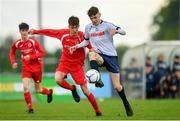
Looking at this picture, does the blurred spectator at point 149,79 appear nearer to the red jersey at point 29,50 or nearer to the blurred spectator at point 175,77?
the blurred spectator at point 175,77

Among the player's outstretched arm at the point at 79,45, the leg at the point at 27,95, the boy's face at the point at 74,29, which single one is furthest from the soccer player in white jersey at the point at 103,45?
the leg at the point at 27,95

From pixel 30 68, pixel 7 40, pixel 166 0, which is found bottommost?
pixel 166 0

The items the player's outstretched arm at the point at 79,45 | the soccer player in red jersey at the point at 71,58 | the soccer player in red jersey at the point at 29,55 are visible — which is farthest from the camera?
the soccer player in red jersey at the point at 29,55

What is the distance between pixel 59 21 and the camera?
111 ft

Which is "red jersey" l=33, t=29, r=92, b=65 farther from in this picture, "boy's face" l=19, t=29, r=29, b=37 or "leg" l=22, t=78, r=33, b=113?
"leg" l=22, t=78, r=33, b=113

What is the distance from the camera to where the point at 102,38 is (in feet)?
57.1

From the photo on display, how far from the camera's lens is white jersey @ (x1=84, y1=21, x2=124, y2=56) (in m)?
17.4

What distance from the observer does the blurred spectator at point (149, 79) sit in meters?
30.9

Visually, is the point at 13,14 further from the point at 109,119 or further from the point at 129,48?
the point at 109,119

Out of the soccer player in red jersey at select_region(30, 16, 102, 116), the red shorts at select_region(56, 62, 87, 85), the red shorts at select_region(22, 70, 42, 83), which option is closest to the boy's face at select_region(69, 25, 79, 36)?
the soccer player in red jersey at select_region(30, 16, 102, 116)

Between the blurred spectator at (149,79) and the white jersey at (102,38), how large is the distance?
531 inches

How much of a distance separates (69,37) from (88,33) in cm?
88

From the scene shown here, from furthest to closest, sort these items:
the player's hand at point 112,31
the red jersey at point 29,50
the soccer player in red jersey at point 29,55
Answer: the red jersey at point 29,50 < the soccer player in red jersey at point 29,55 < the player's hand at point 112,31

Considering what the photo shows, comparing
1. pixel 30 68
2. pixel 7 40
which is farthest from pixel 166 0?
pixel 30 68
